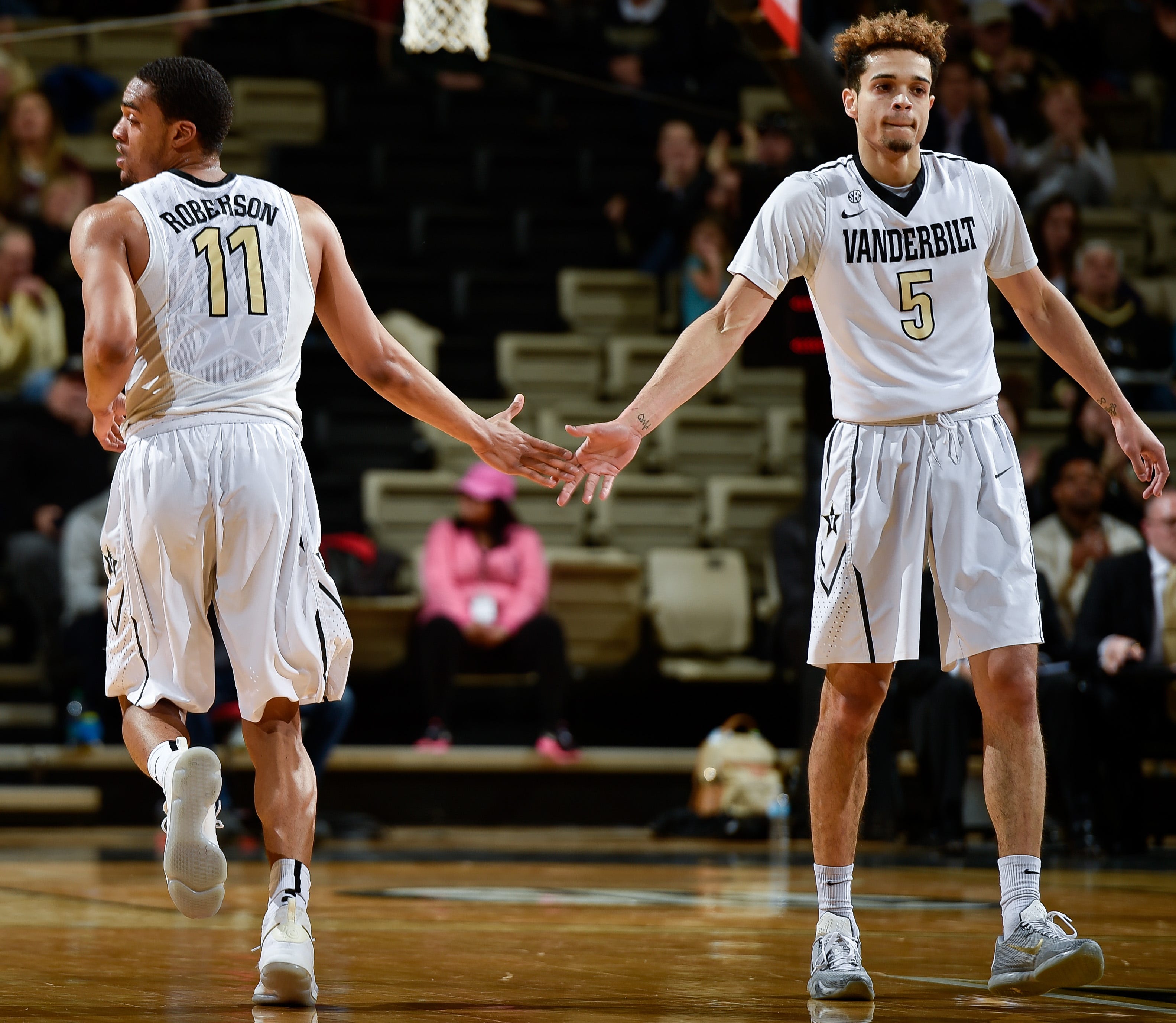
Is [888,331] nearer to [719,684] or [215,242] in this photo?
[215,242]

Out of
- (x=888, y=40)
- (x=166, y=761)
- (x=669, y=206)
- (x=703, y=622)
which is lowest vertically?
(x=703, y=622)

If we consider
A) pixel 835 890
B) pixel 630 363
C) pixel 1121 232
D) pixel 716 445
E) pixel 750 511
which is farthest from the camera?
pixel 1121 232

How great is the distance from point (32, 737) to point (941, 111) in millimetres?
7405

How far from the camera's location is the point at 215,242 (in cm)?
382

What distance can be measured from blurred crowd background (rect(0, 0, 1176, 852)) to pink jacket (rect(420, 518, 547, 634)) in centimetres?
2

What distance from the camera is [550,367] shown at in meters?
12.3

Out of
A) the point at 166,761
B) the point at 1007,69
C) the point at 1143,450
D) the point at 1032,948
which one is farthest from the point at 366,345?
the point at 1007,69

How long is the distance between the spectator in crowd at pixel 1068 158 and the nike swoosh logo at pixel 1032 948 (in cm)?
981

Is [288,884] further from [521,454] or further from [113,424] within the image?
[521,454]

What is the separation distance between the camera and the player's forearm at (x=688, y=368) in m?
4.13

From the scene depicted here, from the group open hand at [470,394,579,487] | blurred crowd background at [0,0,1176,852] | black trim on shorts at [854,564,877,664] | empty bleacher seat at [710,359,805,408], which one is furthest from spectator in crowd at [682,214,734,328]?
black trim on shorts at [854,564,877,664]

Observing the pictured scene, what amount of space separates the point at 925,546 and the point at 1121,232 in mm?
9931

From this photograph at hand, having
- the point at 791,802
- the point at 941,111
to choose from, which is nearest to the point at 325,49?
the point at 941,111

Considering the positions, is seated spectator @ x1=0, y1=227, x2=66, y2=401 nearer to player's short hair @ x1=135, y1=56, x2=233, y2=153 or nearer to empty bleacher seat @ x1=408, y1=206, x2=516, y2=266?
empty bleacher seat @ x1=408, y1=206, x2=516, y2=266
